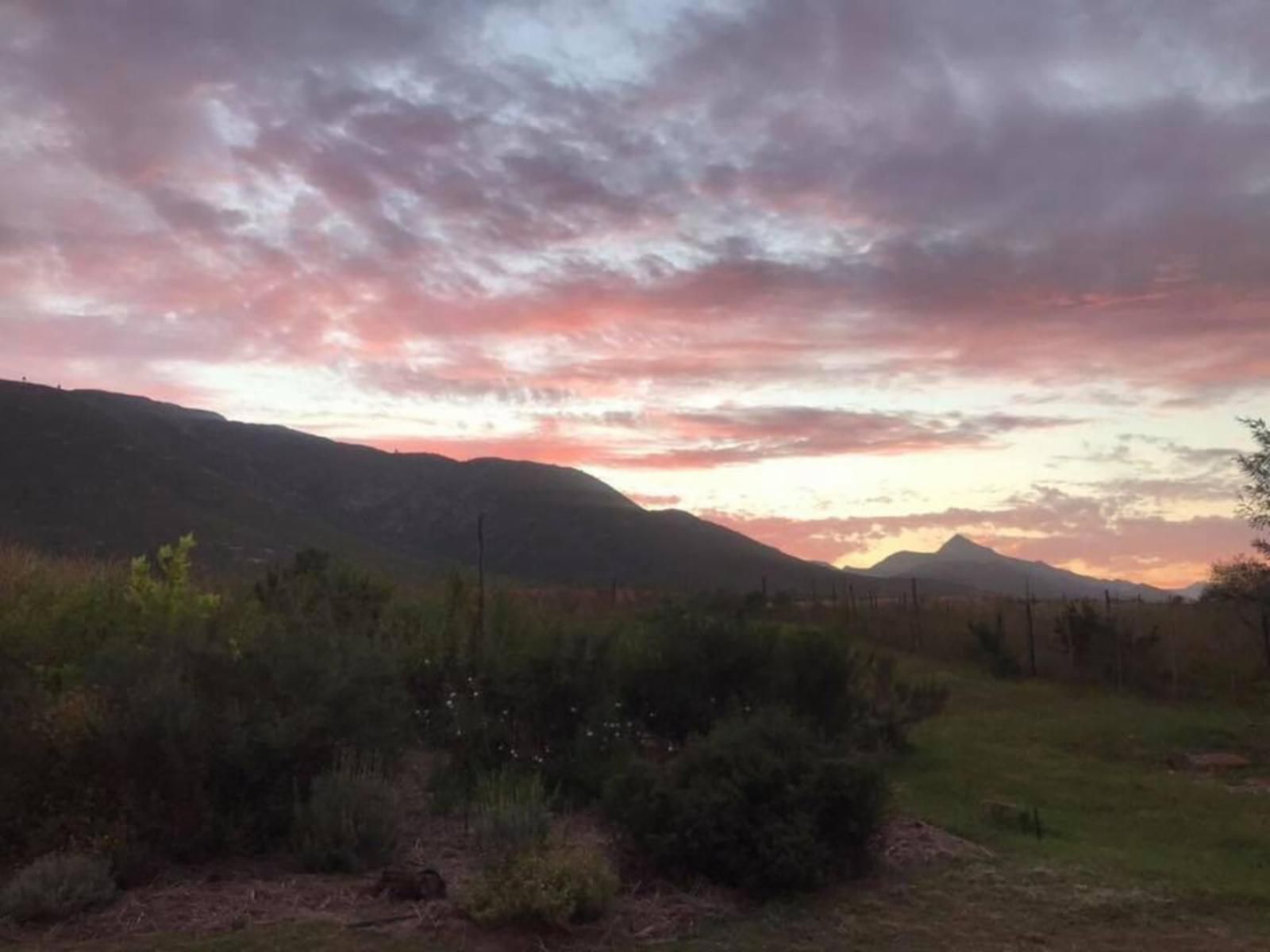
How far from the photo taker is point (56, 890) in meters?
8.62

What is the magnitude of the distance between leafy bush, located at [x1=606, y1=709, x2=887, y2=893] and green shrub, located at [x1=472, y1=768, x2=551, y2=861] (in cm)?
66

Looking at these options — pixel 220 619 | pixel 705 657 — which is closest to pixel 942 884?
pixel 705 657

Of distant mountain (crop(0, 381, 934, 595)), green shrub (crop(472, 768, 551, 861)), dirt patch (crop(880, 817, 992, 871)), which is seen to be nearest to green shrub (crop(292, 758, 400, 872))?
green shrub (crop(472, 768, 551, 861))

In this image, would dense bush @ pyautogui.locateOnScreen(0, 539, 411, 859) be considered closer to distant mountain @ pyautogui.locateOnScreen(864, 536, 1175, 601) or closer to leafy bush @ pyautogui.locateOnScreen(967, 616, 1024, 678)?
leafy bush @ pyautogui.locateOnScreen(967, 616, 1024, 678)

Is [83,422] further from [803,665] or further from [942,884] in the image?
[942,884]

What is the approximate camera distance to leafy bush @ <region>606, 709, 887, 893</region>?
9555mm

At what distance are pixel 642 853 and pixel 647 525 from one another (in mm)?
86025

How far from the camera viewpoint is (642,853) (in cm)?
992

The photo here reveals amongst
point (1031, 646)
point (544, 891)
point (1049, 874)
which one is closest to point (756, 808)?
point (544, 891)

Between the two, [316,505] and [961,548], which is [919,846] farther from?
[961,548]

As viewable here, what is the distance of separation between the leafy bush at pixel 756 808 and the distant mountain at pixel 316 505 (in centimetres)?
4353

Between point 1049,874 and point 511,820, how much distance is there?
4.42m

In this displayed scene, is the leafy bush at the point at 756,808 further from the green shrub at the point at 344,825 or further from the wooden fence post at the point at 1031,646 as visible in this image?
the wooden fence post at the point at 1031,646

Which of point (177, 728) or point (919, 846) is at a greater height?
point (177, 728)
